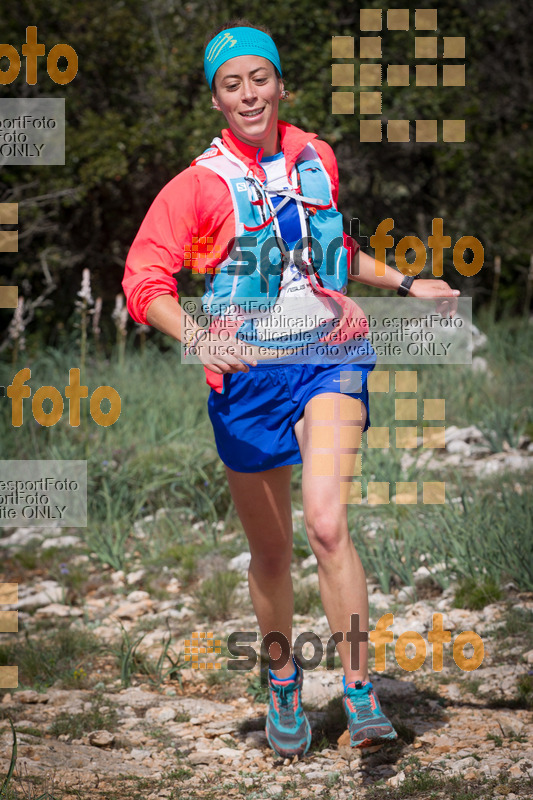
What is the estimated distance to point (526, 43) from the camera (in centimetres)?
930

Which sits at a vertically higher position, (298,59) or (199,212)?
(298,59)

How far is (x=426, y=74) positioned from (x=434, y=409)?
3.63m

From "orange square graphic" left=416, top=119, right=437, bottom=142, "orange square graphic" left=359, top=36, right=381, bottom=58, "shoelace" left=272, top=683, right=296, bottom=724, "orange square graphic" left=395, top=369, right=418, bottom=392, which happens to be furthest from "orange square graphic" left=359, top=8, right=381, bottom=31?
"shoelace" left=272, top=683, right=296, bottom=724

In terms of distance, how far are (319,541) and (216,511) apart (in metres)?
2.66

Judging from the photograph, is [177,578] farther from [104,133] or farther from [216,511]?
[104,133]

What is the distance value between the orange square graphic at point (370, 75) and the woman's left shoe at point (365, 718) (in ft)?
20.6

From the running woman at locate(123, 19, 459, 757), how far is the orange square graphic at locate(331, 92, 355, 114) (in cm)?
534

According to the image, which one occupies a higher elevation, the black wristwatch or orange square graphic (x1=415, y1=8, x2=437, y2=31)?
orange square graphic (x1=415, y1=8, x2=437, y2=31)

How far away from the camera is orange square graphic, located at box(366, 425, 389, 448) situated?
5.38m

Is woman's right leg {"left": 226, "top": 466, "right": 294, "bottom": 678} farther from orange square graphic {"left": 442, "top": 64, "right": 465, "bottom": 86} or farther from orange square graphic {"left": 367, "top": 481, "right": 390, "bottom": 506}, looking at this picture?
orange square graphic {"left": 442, "top": 64, "right": 465, "bottom": 86}

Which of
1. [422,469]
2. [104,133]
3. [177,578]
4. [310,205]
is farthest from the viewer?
[104,133]

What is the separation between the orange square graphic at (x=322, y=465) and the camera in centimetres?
249

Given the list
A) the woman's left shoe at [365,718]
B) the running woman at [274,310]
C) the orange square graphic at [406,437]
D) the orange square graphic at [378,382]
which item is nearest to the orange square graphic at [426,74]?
the orange square graphic at [378,382]

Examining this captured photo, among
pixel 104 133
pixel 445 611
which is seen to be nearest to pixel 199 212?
pixel 445 611
